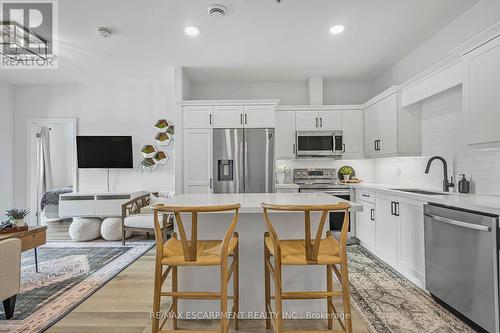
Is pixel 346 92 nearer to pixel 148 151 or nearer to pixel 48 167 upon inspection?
pixel 148 151

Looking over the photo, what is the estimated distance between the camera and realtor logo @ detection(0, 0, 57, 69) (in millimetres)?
2709

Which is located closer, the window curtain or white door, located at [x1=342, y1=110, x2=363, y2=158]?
white door, located at [x1=342, y1=110, x2=363, y2=158]

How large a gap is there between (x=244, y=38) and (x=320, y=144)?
7.15 ft

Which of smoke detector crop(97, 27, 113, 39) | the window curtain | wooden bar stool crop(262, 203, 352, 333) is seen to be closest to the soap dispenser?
wooden bar stool crop(262, 203, 352, 333)

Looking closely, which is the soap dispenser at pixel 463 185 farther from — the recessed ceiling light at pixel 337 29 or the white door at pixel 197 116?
the white door at pixel 197 116

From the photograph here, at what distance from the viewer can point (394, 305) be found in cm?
230

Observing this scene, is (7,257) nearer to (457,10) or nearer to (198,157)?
(198,157)

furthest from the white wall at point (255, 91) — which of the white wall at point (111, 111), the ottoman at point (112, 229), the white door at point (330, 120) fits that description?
the ottoman at point (112, 229)

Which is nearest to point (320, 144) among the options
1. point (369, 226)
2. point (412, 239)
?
point (369, 226)

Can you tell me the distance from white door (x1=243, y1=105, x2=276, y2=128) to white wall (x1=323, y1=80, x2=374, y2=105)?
53.6 inches

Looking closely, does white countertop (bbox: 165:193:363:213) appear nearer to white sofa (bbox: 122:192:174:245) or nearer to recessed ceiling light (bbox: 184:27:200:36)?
white sofa (bbox: 122:192:174:245)

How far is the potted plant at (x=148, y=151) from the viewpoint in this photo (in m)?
5.09

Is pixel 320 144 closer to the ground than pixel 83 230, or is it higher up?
higher up

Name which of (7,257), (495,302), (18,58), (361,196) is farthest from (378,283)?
(18,58)
